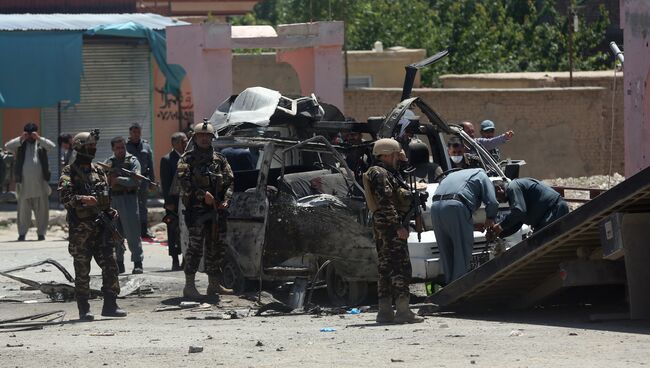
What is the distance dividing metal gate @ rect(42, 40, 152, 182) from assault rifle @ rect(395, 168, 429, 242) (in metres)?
13.8

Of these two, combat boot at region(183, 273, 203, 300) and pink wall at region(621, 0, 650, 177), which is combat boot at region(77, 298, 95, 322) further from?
pink wall at region(621, 0, 650, 177)

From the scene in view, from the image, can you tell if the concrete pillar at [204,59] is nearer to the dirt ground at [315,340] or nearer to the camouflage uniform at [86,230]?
the dirt ground at [315,340]

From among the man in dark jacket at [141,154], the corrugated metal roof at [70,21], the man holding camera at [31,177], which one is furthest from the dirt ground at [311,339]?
the corrugated metal roof at [70,21]

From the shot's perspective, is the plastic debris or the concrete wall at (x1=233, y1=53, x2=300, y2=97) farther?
the concrete wall at (x1=233, y1=53, x2=300, y2=97)

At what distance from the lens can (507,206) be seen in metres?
12.9

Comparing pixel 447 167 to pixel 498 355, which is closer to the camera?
pixel 498 355

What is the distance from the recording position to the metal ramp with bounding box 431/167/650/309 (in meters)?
10.1

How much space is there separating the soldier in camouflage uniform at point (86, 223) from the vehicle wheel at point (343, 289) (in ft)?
6.35

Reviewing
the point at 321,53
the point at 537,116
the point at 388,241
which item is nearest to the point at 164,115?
the point at 321,53

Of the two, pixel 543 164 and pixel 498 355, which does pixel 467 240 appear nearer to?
pixel 498 355

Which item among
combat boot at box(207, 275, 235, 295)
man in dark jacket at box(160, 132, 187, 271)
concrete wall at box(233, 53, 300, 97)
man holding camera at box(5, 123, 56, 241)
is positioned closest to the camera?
combat boot at box(207, 275, 235, 295)

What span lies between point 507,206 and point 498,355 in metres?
3.81

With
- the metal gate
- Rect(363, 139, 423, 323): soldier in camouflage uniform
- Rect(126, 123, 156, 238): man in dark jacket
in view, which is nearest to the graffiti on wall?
the metal gate

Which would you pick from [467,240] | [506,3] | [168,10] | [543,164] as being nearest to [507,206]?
[467,240]
